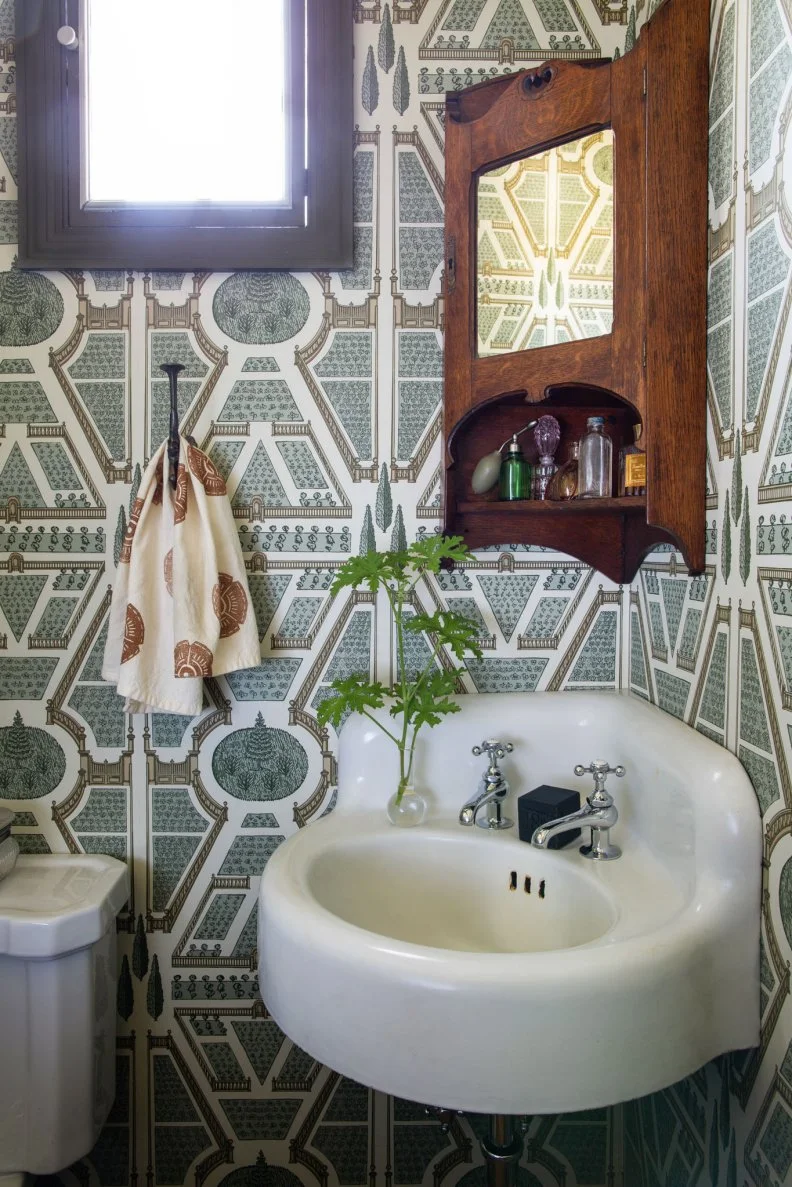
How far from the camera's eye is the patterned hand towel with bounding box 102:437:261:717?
1.29 metres

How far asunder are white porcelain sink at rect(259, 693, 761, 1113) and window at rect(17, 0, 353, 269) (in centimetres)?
96

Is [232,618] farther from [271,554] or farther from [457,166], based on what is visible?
[457,166]

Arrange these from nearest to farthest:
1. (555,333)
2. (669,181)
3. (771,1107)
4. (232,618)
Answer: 1. (771,1107)
2. (669,181)
3. (555,333)
4. (232,618)

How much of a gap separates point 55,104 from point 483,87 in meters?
0.72

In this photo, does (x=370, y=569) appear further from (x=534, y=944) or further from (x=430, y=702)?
(x=534, y=944)

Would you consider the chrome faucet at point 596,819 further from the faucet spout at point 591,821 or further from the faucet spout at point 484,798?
the faucet spout at point 484,798

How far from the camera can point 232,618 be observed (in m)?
1.33

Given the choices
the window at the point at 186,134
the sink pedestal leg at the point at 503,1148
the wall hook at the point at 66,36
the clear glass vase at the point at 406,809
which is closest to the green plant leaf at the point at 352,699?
the clear glass vase at the point at 406,809

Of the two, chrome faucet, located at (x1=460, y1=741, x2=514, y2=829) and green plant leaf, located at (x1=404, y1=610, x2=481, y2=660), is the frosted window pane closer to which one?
green plant leaf, located at (x1=404, y1=610, x2=481, y2=660)

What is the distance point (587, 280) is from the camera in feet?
3.79

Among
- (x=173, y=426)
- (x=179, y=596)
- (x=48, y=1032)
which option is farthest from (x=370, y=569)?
(x=48, y=1032)

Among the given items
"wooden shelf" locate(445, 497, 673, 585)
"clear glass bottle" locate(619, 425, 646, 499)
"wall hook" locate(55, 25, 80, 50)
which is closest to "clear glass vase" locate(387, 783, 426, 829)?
"wooden shelf" locate(445, 497, 673, 585)

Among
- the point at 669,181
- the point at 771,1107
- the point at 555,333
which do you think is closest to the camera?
the point at 771,1107

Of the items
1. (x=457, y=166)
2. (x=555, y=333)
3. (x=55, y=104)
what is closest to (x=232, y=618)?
(x=555, y=333)
